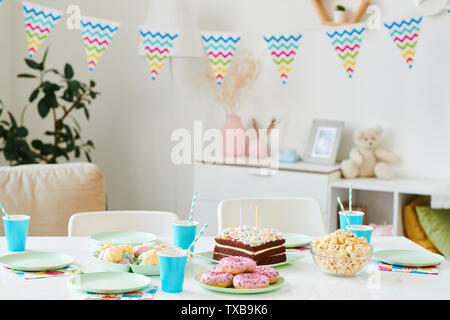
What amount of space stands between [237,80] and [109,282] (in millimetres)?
2453

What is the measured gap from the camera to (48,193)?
8.89 ft

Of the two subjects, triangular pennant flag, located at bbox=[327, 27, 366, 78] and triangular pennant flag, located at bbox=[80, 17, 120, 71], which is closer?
triangular pennant flag, located at bbox=[80, 17, 120, 71]

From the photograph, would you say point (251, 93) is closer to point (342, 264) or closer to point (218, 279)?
point (342, 264)

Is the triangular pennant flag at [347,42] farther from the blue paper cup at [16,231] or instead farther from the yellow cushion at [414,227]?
the blue paper cup at [16,231]

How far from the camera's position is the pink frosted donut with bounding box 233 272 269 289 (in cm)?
139

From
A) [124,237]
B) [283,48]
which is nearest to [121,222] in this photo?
[124,237]

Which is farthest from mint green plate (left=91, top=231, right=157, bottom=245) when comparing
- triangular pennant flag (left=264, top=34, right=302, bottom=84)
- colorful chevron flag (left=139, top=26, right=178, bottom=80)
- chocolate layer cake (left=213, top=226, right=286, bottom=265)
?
triangular pennant flag (left=264, top=34, right=302, bottom=84)

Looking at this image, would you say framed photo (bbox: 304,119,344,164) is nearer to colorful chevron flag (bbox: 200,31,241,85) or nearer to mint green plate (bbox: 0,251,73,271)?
colorful chevron flag (bbox: 200,31,241,85)

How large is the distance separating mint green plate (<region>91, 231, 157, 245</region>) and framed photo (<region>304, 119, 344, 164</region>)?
1680mm

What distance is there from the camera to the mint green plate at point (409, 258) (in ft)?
5.47

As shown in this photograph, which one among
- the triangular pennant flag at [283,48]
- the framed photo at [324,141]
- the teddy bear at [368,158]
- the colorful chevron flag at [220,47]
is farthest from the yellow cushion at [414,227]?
the colorful chevron flag at [220,47]
